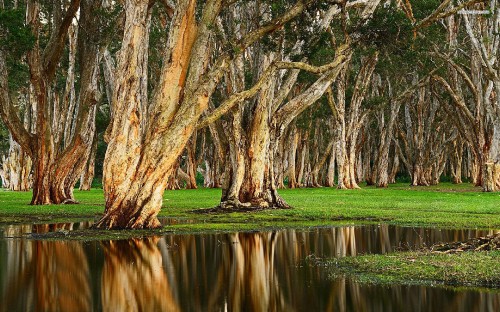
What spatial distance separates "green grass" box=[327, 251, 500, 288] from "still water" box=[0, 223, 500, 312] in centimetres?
38

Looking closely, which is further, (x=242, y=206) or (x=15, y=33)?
(x=15, y=33)

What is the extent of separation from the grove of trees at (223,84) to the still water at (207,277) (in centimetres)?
324

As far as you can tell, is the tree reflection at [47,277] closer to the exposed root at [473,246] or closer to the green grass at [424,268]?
the green grass at [424,268]

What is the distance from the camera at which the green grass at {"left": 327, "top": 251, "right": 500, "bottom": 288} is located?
8438 mm

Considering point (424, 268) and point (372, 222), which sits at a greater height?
point (372, 222)

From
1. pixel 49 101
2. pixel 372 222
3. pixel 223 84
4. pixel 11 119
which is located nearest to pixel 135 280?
pixel 372 222

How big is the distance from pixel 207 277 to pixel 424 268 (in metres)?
2.80


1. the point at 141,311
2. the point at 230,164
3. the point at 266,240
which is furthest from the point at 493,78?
the point at 141,311

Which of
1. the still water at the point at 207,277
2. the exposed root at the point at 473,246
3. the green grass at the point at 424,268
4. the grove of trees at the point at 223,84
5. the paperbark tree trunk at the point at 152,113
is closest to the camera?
the still water at the point at 207,277

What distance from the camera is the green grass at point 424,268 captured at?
8.44 meters

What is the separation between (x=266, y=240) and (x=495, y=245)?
183 inches

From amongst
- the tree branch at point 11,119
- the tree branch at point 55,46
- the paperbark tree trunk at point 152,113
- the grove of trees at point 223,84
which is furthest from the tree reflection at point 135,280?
the tree branch at point 55,46

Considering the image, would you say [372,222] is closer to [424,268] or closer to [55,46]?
[424,268]

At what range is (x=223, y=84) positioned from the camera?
3003 cm
